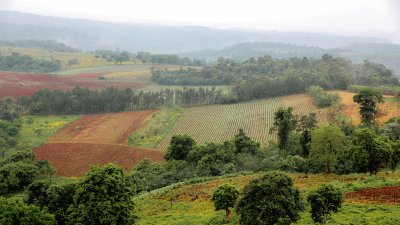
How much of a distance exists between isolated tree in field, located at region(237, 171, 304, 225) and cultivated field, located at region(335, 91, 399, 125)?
172ft

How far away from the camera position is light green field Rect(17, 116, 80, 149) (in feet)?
251

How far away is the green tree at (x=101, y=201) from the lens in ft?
90.6

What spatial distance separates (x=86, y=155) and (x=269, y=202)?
51010mm

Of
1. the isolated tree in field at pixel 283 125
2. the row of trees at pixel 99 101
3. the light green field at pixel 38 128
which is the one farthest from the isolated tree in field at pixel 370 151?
the row of trees at pixel 99 101

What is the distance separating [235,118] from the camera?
3499 inches

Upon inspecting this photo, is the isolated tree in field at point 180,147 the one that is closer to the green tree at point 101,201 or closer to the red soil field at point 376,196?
the green tree at point 101,201

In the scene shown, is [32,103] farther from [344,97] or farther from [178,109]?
[344,97]

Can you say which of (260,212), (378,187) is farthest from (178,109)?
(260,212)

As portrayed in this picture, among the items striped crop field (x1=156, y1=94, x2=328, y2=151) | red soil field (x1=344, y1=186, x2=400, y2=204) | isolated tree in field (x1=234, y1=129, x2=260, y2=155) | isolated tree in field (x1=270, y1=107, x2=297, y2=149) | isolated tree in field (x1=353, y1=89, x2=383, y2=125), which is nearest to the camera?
red soil field (x1=344, y1=186, x2=400, y2=204)

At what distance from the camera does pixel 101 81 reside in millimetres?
141250

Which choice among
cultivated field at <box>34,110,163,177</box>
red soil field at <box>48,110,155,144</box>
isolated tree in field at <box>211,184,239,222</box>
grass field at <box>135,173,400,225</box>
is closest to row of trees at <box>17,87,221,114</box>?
red soil field at <box>48,110,155,144</box>

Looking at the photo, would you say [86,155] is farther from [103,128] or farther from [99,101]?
[99,101]

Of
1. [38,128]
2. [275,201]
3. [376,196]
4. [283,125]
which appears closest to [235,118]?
[283,125]

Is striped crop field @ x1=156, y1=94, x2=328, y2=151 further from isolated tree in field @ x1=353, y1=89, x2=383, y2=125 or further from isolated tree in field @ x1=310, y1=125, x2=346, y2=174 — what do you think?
isolated tree in field @ x1=310, y1=125, x2=346, y2=174
